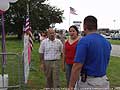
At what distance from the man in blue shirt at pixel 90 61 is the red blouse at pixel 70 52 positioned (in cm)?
312

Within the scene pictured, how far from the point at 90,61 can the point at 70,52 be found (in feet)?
10.9

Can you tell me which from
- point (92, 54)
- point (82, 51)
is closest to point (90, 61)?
point (92, 54)

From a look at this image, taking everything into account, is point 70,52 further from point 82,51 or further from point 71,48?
point 82,51

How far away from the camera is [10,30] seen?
63094 millimetres

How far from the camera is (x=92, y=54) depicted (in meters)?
6.02

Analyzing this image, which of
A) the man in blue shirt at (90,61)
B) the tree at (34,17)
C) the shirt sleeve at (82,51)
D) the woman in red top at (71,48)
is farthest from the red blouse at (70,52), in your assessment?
the tree at (34,17)

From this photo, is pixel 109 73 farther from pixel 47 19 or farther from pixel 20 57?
pixel 47 19

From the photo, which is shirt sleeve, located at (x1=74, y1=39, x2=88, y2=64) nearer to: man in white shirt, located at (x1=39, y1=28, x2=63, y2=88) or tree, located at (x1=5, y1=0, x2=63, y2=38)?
man in white shirt, located at (x1=39, y1=28, x2=63, y2=88)

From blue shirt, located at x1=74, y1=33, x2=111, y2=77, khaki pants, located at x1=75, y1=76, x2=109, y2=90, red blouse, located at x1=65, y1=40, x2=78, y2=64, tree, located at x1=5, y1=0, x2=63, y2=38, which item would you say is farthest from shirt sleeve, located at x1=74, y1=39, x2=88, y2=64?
tree, located at x1=5, y1=0, x2=63, y2=38

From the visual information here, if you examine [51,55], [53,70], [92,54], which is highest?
[92,54]

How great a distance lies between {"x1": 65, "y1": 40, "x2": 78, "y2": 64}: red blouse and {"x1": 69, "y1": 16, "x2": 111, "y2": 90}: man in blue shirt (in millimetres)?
3121

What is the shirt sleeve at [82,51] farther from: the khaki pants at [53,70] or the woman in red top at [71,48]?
the khaki pants at [53,70]

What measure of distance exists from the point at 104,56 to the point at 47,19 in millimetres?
56889

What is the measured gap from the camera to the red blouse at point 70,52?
929 cm
